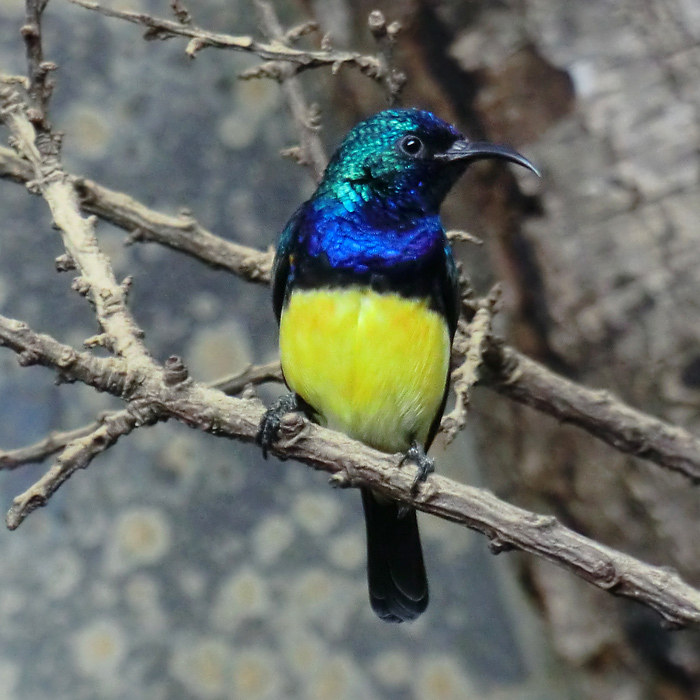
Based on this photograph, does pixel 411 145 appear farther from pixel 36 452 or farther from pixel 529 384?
pixel 36 452

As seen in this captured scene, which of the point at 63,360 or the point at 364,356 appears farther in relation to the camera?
the point at 364,356

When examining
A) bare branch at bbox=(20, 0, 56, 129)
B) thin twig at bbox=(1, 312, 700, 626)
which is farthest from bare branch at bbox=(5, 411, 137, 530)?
bare branch at bbox=(20, 0, 56, 129)

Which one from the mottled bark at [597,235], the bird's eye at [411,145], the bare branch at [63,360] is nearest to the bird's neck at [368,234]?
the bird's eye at [411,145]

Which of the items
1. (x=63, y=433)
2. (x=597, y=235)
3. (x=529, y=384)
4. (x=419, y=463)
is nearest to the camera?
(x=419, y=463)

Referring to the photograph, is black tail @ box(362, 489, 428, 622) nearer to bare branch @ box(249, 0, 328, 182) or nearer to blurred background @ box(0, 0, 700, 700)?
bare branch @ box(249, 0, 328, 182)

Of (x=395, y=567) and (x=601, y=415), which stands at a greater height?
(x=601, y=415)

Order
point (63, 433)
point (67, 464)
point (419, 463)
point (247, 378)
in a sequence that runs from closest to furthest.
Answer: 1. point (67, 464)
2. point (419, 463)
3. point (63, 433)
4. point (247, 378)

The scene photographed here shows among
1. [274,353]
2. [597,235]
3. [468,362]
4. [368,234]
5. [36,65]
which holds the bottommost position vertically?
[274,353]

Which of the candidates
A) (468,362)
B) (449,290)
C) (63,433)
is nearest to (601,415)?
(468,362)

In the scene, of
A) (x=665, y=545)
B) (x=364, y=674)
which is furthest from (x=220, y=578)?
(x=665, y=545)
